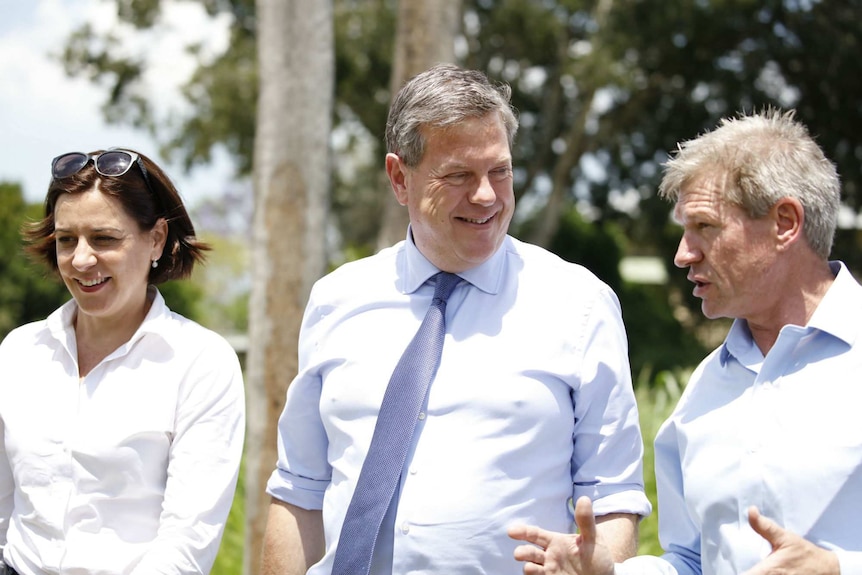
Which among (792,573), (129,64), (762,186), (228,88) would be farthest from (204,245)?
(129,64)

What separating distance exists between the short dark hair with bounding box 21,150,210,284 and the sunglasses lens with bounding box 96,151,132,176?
0.02 m

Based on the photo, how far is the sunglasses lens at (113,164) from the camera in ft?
9.47

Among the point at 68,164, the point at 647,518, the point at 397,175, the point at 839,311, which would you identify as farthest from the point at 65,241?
the point at 647,518

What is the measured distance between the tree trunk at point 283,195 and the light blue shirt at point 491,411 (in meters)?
2.96

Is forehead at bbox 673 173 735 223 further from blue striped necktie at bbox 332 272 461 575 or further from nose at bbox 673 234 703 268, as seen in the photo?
blue striped necktie at bbox 332 272 461 575

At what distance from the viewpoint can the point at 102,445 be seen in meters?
2.72

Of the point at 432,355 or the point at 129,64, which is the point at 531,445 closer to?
the point at 432,355

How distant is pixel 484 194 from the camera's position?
2631 mm

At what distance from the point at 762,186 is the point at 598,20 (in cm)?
1656

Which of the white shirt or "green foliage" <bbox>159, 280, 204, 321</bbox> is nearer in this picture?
the white shirt

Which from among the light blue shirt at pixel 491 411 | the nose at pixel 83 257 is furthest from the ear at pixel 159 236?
the light blue shirt at pixel 491 411

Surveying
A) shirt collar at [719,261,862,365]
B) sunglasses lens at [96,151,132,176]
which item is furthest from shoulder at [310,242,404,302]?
shirt collar at [719,261,862,365]

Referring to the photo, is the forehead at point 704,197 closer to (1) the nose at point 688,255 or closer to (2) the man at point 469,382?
(1) the nose at point 688,255

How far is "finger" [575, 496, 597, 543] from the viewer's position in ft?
7.31
